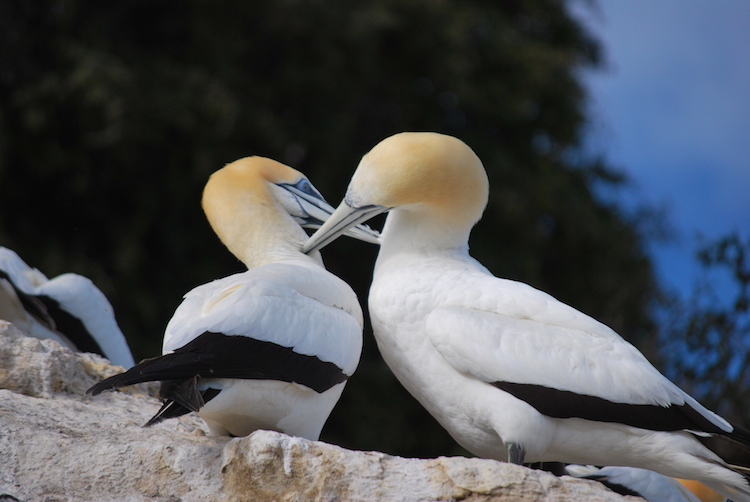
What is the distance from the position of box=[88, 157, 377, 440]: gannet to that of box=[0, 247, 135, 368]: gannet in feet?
6.15

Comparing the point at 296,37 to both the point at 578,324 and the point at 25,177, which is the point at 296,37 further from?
the point at 578,324

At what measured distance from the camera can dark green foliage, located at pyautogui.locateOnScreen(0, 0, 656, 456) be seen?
7605 mm

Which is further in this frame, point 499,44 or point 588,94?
point 588,94

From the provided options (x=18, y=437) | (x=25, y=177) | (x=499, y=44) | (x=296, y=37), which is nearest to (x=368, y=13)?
(x=296, y=37)

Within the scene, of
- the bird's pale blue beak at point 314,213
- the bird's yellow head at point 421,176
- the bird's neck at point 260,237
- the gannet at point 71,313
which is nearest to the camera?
the bird's yellow head at point 421,176

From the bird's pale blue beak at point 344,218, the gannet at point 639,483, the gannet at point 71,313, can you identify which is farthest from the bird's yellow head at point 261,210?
the gannet at point 639,483

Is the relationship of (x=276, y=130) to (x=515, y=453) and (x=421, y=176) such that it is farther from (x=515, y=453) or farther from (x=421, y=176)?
(x=515, y=453)

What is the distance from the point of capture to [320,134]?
888 cm

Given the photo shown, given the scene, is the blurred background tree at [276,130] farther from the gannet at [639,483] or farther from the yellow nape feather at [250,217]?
the yellow nape feather at [250,217]

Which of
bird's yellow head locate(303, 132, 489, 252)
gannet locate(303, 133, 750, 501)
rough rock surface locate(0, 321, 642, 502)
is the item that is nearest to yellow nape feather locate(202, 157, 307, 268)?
bird's yellow head locate(303, 132, 489, 252)

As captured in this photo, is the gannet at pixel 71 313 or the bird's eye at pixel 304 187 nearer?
the bird's eye at pixel 304 187

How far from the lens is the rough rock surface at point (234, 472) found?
2.45m

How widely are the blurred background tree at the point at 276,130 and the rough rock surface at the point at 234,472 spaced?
4.22 m

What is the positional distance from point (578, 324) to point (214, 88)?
5.43 meters
